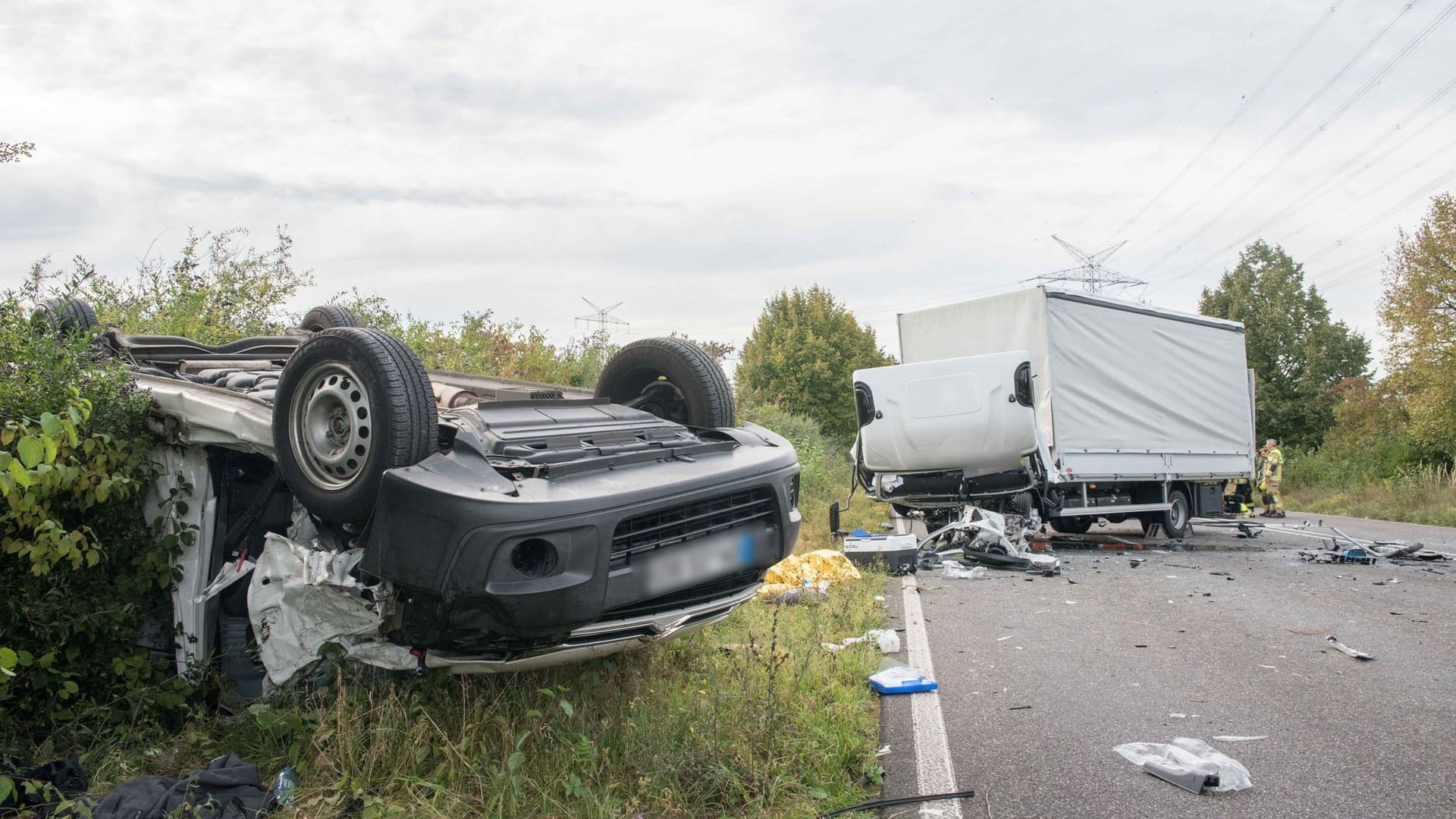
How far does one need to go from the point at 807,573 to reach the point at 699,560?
4.04 meters

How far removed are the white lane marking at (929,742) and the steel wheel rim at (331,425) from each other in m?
2.33

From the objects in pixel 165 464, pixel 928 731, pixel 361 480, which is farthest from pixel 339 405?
pixel 928 731

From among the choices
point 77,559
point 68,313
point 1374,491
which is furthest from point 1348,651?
point 1374,491

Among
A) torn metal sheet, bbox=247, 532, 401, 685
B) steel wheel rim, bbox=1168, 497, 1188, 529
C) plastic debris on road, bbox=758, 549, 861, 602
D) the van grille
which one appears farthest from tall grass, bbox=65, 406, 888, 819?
steel wheel rim, bbox=1168, 497, 1188, 529

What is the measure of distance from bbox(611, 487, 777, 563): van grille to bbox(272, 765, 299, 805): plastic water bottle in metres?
1.34

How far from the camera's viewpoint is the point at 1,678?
3088 mm

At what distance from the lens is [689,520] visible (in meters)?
3.46

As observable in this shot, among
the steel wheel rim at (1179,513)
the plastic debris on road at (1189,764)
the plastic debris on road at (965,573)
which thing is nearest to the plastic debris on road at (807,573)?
the plastic debris on road at (965,573)

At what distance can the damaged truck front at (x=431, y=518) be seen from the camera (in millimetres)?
2980

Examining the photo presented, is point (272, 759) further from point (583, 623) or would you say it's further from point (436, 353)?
point (436, 353)

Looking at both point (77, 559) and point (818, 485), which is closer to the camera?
point (77, 559)

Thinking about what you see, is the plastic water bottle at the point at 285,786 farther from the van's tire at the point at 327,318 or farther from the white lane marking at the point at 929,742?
the van's tire at the point at 327,318

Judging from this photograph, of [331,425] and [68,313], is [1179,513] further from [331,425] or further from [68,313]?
[68,313]

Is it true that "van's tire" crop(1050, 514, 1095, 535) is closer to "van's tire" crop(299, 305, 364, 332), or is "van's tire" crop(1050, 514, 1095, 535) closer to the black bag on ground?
"van's tire" crop(299, 305, 364, 332)
